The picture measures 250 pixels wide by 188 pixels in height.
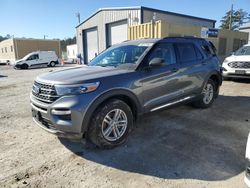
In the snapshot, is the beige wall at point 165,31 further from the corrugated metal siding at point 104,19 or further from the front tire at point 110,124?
the front tire at point 110,124

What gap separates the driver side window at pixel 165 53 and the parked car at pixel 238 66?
19.0ft

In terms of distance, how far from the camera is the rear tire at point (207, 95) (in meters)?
5.46

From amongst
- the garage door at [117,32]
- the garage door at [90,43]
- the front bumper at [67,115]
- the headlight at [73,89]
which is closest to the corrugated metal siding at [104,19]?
the garage door at [117,32]

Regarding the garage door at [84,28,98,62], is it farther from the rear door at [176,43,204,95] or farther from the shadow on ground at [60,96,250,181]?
the shadow on ground at [60,96,250,181]

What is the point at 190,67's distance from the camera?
4.74 meters

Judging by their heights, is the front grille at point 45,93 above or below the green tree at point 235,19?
below

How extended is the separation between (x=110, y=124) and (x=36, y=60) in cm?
2288

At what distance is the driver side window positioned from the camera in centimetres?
401

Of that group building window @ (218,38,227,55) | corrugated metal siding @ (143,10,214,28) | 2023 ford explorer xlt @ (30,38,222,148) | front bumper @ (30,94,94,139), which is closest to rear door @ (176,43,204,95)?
2023 ford explorer xlt @ (30,38,222,148)

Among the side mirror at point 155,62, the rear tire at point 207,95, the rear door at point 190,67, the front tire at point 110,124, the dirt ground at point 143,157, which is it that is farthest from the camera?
the rear tire at point 207,95

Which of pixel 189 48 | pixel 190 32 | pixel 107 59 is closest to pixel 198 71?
pixel 189 48

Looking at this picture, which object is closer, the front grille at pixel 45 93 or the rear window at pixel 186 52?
the front grille at pixel 45 93

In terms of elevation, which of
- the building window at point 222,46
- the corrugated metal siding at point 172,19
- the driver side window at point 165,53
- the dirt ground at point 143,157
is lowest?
the dirt ground at point 143,157

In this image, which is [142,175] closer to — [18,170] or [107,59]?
[18,170]
